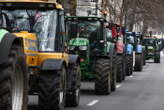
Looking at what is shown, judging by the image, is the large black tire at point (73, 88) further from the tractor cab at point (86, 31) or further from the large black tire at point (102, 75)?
the tractor cab at point (86, 31)

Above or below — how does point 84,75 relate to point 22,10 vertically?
below

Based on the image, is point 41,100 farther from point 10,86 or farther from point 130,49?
point 130,49

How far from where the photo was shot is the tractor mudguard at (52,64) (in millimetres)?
11703

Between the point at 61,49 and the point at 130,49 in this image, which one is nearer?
the point at 61,49

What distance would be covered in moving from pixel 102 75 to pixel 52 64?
20.4 ft

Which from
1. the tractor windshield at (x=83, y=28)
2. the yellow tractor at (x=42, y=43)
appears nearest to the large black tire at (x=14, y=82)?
the yellow tractor at (x=42, y=43)

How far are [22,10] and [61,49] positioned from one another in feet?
3.90

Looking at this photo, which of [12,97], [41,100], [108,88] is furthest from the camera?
[108,88]

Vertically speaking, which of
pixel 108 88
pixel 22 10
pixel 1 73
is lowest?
pixel 108 88

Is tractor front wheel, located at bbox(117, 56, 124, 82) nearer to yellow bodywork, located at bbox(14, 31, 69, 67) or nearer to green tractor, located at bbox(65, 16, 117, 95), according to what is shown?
green tractor, located at bbox(65, 16, 117, 95)

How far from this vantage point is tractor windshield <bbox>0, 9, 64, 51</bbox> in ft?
40.8

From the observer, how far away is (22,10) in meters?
12.5

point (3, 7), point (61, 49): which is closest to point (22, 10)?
point (3, 7)

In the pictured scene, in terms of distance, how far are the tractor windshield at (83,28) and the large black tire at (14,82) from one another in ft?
32.9
